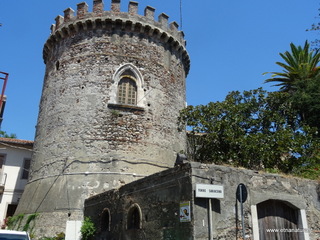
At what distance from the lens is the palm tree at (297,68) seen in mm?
20438

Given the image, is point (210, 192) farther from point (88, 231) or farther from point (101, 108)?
point (101, 108)

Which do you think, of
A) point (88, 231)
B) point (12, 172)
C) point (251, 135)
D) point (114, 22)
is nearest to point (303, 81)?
point (251, 135)

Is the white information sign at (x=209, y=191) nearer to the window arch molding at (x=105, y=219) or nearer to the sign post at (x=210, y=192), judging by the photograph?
the sign post at (x=210, y=192)

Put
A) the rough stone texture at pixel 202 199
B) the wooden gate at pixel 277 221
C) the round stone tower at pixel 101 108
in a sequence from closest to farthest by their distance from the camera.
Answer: the rough stone texture at pixel 202 199, the wooden gate at pixel 277 221, the round stone tower at pixel 101 108

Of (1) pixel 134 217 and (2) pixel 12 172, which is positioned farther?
(2) pixel 12 172

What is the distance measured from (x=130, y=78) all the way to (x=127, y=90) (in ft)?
2.27

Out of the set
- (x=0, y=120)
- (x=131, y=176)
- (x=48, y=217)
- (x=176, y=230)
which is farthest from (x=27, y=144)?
(x=176, y=230)

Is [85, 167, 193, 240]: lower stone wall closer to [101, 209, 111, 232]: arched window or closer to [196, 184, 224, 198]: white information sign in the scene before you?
[101, 209, 111, 232]: arched window

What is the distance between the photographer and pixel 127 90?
16797mm

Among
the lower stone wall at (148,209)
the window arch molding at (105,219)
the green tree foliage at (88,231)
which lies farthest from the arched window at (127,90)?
the green tree foliage at (88,231)

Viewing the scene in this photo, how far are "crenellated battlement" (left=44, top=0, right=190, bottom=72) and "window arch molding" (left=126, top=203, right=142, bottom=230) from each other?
10599mm

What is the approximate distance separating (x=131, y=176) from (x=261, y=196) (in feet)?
24.4

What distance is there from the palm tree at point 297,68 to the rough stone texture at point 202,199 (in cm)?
1185

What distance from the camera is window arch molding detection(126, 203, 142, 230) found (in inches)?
398
